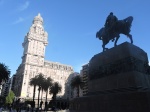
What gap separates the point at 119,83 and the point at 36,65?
119135mm

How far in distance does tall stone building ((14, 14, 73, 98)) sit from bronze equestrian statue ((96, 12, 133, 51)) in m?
105

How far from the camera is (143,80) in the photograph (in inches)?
705

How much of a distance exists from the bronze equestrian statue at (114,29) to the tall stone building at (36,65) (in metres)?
105

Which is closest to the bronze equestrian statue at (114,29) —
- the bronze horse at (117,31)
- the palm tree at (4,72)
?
the bronze horse at (117,31)

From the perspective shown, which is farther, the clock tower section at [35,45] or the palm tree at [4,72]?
the clock tower section at [35,45]

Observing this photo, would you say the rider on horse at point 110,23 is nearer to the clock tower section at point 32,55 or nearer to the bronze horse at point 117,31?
the bronze horse at point 117,31

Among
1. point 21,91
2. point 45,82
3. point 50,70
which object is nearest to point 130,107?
point 45,82

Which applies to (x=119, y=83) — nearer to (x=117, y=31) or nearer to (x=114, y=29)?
(x=117, y=31)

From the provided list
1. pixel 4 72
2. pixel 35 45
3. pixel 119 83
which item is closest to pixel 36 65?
pixel 35 45

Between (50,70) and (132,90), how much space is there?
4975 inches

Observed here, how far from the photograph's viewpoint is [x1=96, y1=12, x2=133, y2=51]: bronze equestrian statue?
21.3 meters

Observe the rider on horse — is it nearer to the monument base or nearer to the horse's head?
the horse's head

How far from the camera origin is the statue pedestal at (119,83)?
1551 cm

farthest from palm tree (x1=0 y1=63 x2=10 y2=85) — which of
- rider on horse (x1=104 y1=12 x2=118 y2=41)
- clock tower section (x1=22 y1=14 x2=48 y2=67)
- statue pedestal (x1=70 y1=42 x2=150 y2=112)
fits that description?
clock tower section (x1=22 y1=14 x2=48 y2=67)
